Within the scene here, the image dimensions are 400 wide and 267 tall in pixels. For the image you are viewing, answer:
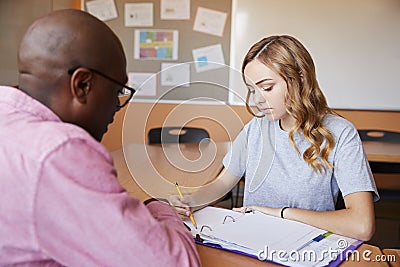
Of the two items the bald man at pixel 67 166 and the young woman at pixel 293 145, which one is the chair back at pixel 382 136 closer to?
the young woman at pixel 293 145

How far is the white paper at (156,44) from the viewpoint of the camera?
147 inches

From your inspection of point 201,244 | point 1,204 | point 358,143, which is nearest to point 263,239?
point 201,244

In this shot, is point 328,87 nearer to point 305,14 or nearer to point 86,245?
point 305,14

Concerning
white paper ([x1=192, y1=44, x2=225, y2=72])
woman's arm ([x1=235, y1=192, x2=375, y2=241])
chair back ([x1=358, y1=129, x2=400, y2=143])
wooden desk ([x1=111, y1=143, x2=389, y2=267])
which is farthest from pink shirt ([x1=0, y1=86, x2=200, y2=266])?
white paper ([x1=192, y1=44, x2=225, y2=72])

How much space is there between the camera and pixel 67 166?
0.54 m

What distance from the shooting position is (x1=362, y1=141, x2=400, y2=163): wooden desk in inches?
95.7

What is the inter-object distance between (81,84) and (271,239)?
A: 597 millimetres

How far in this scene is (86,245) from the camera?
22.4 inches

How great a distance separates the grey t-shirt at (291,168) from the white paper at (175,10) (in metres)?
2.41

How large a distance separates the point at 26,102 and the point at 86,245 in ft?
0.70

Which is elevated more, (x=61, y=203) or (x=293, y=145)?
(x=61, y=203)

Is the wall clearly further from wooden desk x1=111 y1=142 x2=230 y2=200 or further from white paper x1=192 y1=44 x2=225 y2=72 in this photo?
wooden desk x1=111 y1=142 x2=230 y2=200

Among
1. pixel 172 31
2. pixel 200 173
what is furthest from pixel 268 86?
pixel 172 31

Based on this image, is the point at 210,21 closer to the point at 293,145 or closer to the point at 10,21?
the point at 10,21
